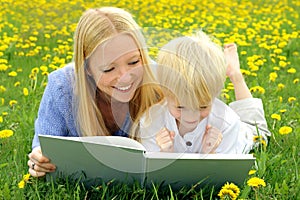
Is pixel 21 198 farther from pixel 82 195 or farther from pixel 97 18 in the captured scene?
pixel 97 18

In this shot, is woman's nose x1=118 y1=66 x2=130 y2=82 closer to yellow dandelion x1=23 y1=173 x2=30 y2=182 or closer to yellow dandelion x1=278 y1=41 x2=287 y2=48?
yellow dandelion x1=23 y1=173 x2=30 y2=182

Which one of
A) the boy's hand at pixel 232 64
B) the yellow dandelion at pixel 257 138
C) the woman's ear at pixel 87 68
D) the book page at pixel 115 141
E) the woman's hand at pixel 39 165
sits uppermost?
the woman's ear at pixel 87 68

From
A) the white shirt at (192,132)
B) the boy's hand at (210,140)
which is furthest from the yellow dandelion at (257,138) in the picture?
the boy's hand at (210,140)

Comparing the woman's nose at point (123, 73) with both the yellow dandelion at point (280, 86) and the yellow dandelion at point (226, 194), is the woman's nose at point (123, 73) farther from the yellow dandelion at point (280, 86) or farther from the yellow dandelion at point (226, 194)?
the yellow dandelion at point (280, 86)

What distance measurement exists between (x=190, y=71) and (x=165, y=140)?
0.80ft

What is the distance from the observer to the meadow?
1808 mm

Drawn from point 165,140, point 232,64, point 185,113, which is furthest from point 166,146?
point 232,64

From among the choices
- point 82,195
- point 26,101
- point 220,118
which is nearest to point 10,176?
point 82,195

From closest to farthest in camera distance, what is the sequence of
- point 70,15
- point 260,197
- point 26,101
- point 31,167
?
point 260,197, point 31,167, point 26,101, point 70,15

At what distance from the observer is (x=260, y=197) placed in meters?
1.78

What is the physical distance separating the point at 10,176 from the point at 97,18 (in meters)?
0.60

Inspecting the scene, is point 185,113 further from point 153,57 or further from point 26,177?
point 26,177

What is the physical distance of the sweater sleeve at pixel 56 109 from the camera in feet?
6.77

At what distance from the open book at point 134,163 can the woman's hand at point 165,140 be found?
157mm
